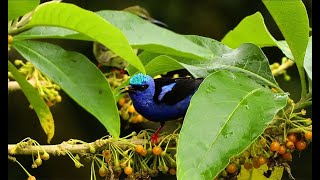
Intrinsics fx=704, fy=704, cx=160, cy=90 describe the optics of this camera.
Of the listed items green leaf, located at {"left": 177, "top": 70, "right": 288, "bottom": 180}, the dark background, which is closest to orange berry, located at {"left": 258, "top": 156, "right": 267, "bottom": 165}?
green leaf, located at {"left": 177, "top": 70, "right": 288, "bottom": 180}

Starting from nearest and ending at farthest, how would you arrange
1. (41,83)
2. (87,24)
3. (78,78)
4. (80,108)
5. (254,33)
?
(87,24) → (78,78) → (254,33) → (41,83) → (80,108)

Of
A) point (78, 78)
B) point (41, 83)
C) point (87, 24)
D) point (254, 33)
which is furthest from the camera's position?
point (41, 83)

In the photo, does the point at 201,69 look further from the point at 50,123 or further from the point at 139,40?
the point at 50,123

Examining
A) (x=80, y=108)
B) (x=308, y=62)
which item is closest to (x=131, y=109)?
(x=308, y=62)

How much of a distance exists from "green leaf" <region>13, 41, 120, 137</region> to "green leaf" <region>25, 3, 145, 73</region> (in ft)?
0.38

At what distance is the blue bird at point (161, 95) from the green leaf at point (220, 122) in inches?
7.9

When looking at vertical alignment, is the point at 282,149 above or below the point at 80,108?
above

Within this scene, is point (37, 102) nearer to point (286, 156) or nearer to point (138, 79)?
point (138, 79)

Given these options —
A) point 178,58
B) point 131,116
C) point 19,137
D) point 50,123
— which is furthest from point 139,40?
point 19,137

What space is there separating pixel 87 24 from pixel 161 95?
40cm

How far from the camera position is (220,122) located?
4.13ft

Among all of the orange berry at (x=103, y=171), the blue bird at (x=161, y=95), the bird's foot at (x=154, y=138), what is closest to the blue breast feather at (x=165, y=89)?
the blue bird at (x=161, y=95)

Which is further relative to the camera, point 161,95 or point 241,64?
point 161,95

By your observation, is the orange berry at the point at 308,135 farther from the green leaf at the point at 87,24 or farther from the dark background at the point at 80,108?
the dark background at the point at 80,108
